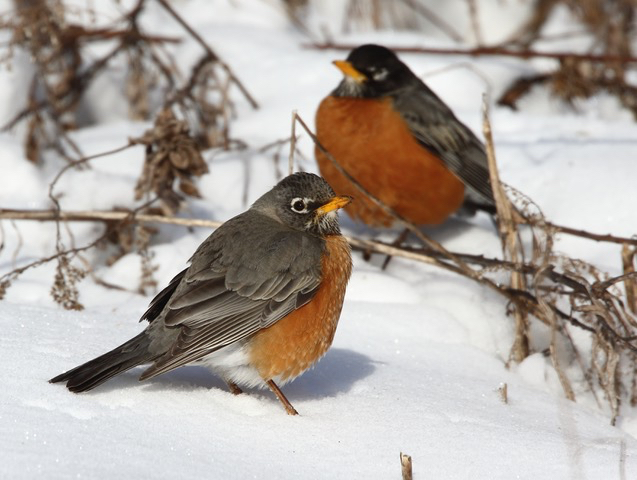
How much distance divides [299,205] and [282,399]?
863 millimetres

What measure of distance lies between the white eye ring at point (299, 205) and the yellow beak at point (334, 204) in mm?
57

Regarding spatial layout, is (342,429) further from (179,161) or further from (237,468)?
(179,161)

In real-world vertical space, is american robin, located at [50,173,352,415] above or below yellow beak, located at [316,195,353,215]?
below

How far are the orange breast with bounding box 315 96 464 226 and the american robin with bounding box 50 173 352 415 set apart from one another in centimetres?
161

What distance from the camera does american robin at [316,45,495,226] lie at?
17.9 ft

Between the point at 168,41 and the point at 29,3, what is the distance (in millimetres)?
1130

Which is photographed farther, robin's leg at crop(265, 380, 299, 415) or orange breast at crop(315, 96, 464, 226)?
orange breast at crop(315, 96, 464, 226)

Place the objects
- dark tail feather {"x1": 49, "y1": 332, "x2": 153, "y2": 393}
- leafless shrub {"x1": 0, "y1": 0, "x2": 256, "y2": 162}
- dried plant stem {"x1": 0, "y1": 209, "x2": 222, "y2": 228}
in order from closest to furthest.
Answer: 1. dark tail feather {"x1": 49, "y1": 332, "x2": 153, "y2": 393}
2. dried plant stem {"x1": 0, "y1": 209, "x2": 222, "y2": 228}
3. leafless shrub {"x1": 0, "y1": 0, "x2": 256, "y2": 162}

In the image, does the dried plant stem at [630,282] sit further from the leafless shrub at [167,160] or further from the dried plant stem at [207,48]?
the dried plant stem at [207,48]

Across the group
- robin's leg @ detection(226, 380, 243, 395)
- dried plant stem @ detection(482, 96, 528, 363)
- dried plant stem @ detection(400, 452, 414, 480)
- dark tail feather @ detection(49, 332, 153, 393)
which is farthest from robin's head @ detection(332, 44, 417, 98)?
dried plant stem @ detection(400, 452, 414, 480)

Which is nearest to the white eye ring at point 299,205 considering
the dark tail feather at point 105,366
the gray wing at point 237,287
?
the gray wing at point 237,287

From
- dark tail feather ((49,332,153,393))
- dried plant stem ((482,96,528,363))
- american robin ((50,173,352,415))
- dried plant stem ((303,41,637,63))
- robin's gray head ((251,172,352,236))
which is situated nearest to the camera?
dark tail feather ((49,332,153,393))

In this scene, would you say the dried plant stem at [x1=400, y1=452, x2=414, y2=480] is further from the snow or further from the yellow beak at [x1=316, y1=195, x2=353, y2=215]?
the yellow beak at [x1=316, y1=195, x2=353, y2=215]

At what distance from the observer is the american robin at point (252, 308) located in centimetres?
329
